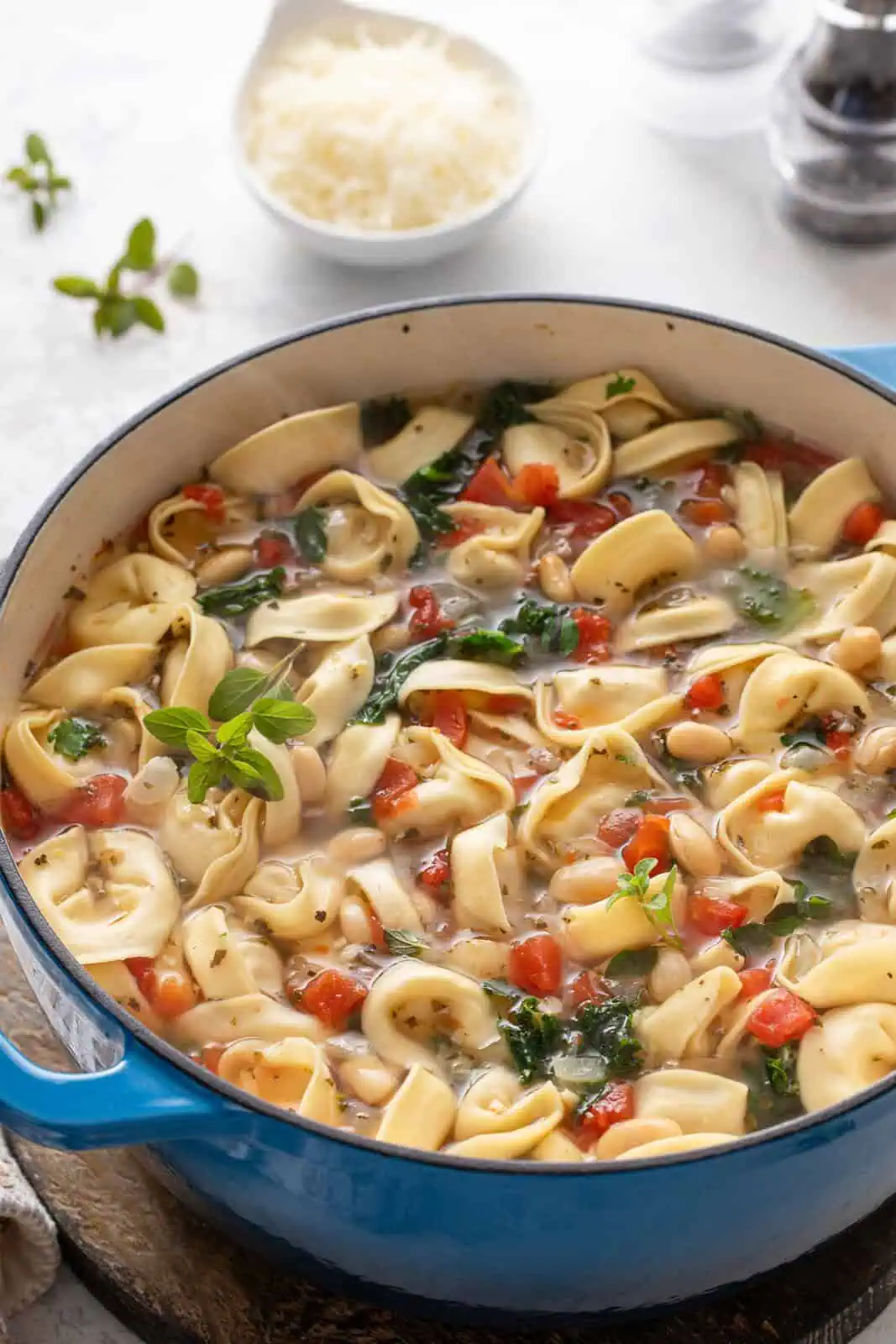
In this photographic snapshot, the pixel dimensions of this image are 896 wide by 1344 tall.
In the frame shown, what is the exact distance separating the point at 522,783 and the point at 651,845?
0.36m

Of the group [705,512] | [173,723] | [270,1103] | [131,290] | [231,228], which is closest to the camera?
[270,1103]

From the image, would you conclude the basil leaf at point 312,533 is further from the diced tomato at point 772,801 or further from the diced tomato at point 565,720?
the diced tomato at point 772,801

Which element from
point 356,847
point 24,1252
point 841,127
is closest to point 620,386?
point 356,847

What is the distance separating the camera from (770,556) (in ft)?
14.6

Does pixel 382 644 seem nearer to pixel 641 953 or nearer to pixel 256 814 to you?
pixel 256 814

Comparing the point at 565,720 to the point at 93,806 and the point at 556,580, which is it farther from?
the point at 93,806

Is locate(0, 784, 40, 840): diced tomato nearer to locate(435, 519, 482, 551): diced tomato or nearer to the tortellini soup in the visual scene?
the tortellini soup

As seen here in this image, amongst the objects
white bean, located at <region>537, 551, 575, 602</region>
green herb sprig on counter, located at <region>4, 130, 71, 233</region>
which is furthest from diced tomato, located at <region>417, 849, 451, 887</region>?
green herb sprig on counter, located at <region>4, 130, 71, 233</region>

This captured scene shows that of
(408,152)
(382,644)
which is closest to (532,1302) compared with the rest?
(382,644)

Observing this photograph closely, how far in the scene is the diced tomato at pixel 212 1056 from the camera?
352 cm

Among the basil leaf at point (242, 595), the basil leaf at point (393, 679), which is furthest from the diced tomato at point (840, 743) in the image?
the basil leaf at point (242, 595)

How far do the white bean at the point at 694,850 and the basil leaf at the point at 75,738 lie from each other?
1385 mm

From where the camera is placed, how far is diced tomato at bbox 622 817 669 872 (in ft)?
12.5

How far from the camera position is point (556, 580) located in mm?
4344
